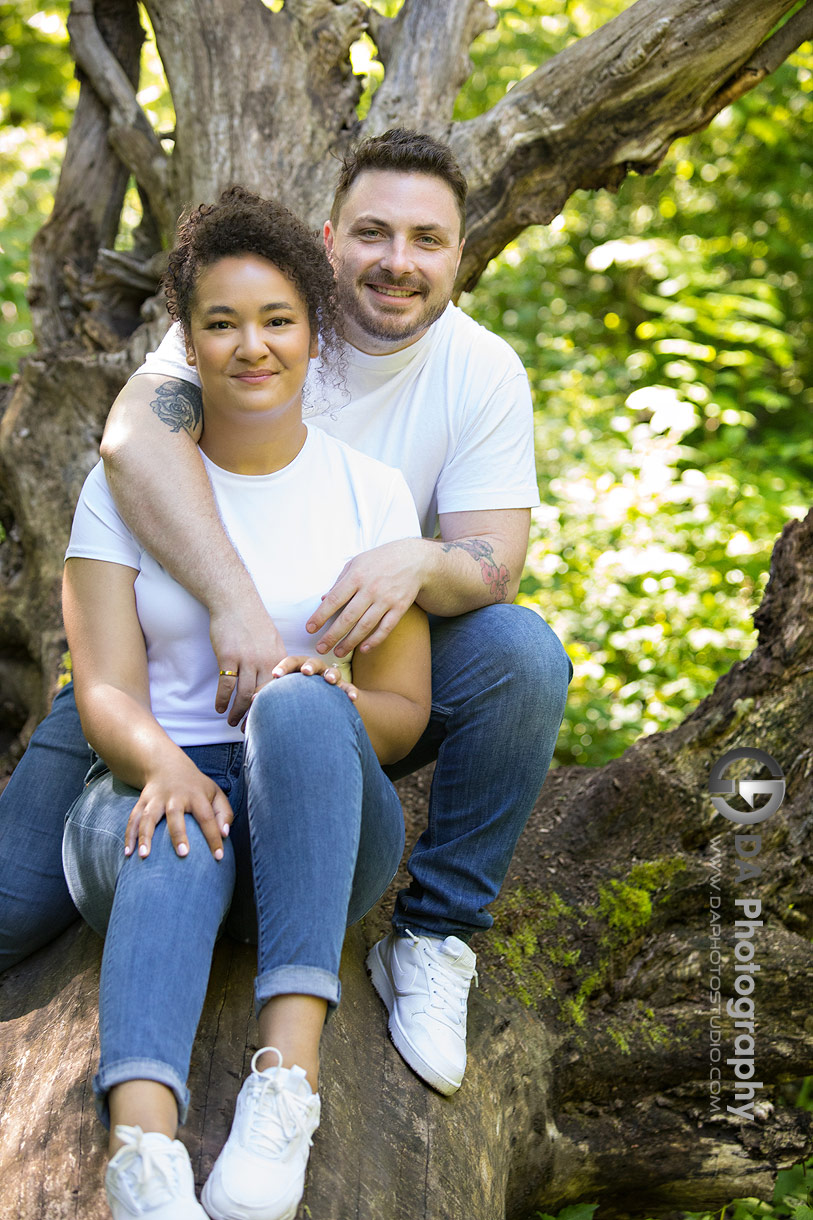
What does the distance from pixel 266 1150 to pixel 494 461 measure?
1496 mm

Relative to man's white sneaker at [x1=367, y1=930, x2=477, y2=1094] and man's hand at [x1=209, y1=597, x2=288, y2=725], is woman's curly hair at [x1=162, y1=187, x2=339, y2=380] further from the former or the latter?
man's white sneaker at [x1=367, y1=930, x2=477, y2=1094]

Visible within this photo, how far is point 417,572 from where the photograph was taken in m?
1.97

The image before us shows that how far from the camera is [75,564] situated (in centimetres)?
190

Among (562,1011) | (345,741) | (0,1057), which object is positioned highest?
(345,741)

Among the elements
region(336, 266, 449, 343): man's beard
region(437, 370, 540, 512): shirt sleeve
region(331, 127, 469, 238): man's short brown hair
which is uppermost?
region(331, 127, 469, 238): man's short brown hair

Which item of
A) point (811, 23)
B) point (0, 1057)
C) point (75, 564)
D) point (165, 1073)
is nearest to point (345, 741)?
point (165, 1073)

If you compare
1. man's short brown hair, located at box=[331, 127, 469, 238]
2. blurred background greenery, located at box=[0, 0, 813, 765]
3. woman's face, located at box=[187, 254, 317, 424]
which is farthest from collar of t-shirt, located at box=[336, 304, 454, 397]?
blurred background greenery, located at box=[0, 0, 813, 765]

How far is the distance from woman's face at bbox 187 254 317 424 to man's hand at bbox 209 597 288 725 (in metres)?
0.41

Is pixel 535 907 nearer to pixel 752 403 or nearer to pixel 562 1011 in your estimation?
pixel 562 1011

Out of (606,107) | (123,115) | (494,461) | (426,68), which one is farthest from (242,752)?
(123,115)

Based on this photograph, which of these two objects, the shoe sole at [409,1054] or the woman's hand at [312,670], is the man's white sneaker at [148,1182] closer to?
the shoe sole at [409,1054]

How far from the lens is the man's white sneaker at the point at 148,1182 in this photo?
129cm

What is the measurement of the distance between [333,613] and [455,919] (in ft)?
2.16

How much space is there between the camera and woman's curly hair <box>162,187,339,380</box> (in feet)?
6.18
